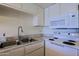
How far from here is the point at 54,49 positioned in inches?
78.8

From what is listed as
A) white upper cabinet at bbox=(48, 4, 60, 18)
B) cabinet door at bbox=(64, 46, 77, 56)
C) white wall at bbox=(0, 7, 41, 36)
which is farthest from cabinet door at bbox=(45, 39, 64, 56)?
white upper cabinet at bbox=(48, 4, 60, 18)

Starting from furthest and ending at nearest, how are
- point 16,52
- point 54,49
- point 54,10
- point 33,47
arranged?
point 54,10, point 54,49, point 33,47, point 16,52

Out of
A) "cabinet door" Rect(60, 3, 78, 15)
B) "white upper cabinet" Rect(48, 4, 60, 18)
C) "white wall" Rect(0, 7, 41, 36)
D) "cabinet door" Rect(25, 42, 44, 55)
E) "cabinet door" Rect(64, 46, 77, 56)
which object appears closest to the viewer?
"cabinet door" Rect(64, 46, 77, 56)

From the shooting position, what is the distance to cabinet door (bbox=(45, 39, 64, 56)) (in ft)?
5.97

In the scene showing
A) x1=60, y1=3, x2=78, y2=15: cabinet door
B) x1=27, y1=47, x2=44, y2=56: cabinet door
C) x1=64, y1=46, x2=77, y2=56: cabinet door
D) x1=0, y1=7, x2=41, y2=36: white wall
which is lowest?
x1=27, y1=47, x2=44, y2=56: cabinet door

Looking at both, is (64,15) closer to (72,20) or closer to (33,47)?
(72,20)

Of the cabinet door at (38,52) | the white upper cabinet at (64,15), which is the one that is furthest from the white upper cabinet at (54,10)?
the cabinet door at (38,52)

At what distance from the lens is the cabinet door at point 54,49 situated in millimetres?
1820

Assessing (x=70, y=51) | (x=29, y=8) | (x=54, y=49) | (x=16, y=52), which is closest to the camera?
(x=16, y=52)

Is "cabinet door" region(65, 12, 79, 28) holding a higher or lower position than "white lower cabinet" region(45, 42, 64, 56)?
higher

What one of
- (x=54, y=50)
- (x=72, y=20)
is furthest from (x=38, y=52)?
(x=72, y=20)

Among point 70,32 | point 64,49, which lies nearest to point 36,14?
point 70,32

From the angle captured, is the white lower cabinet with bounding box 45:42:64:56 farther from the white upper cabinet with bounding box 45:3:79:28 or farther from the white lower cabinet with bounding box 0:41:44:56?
the white upper cabinet with bounding box 45:3:79:28

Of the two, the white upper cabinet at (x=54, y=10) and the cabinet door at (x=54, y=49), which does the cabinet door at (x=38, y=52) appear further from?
the white upper cabinet at (x=54, y=10)
